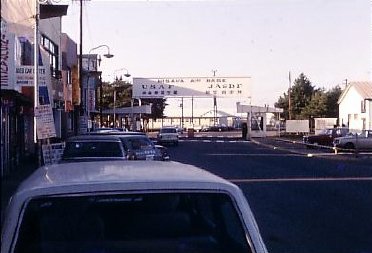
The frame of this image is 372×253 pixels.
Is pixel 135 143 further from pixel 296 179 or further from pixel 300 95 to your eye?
pixel 300 95

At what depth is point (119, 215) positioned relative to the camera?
409 cm

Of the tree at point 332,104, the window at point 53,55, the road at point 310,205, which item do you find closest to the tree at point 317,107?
the tree at point 332,104

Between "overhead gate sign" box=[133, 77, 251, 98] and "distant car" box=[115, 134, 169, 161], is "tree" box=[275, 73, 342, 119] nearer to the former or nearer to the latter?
"overhead gate sign" box=[133, 77, 251, 98]

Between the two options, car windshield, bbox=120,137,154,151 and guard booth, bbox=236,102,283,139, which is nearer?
car windshield, bbox=120,137,154,151

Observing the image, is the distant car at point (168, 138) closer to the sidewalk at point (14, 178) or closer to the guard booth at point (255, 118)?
the guard booth at point (255, 118)

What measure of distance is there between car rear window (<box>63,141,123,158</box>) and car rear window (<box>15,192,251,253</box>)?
1347 cm

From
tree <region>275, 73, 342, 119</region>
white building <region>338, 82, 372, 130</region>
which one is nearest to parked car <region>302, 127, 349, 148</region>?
white building <region>338, 82, 372, 130</region>

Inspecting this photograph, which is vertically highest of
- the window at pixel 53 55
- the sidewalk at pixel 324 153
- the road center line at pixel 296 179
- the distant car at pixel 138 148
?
the window at pixel 53 55

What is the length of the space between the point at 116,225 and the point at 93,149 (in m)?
13.7

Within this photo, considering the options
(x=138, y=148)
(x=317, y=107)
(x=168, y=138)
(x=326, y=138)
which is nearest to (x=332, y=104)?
(x=317, y=107)

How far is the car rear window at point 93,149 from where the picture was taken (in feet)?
57.7

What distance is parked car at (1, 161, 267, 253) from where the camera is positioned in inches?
153

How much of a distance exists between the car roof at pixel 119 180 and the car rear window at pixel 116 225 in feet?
0.17

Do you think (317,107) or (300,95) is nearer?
(317,107)
